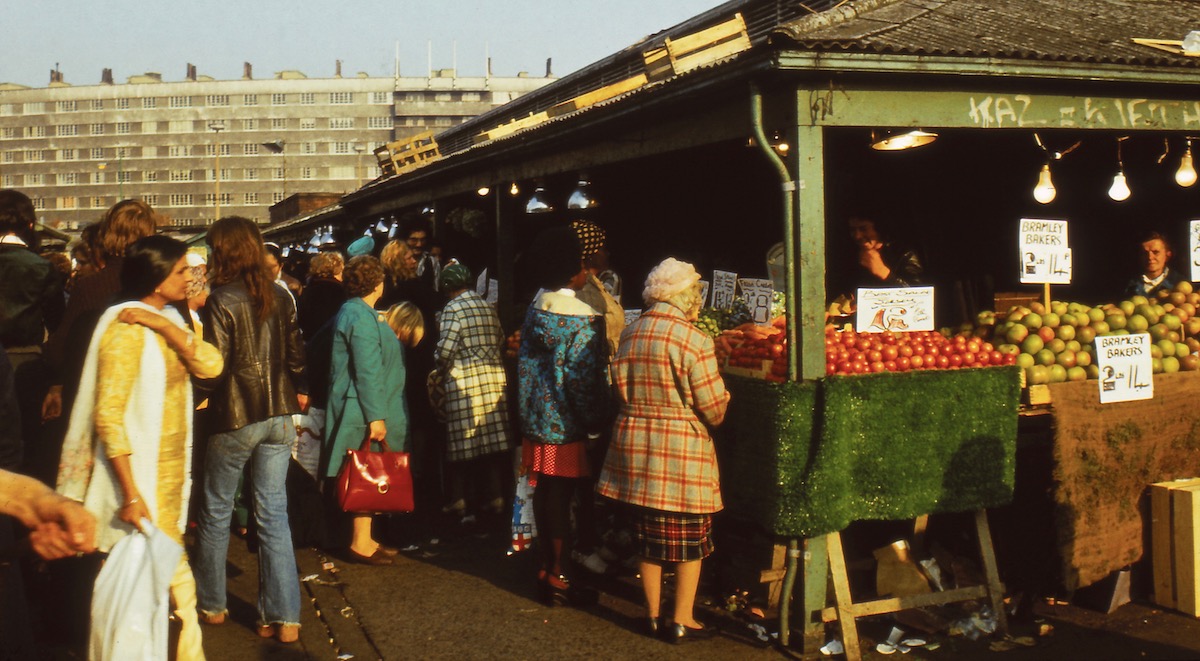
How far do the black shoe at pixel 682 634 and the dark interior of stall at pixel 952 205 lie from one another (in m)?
2.61

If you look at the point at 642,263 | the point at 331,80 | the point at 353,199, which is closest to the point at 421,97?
the point at 331,80

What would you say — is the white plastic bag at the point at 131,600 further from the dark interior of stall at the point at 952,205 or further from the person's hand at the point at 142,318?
the dark interior of stall at the point at 952,205

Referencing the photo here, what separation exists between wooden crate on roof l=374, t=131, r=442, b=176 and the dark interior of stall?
689 centimetres

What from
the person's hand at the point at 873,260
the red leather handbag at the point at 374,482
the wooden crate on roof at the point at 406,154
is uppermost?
the wooden crate on roof at the point at 406,154

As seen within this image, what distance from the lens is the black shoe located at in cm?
542

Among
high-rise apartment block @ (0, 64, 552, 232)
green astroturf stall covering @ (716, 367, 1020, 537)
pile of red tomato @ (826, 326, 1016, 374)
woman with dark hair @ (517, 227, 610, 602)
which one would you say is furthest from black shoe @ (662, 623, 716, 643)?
high-rise apartment block @ (0, 64, 552, 232)

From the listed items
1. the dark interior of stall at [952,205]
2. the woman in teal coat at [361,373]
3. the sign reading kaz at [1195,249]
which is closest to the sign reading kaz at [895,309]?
the dark interior of stall at [952,205]

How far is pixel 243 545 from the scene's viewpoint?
310 inches

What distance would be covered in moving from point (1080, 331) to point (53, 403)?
579cm

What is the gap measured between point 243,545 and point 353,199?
35.4 ft

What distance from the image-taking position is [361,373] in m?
6.66

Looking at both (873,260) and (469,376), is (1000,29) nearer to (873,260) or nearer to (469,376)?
(873,260)

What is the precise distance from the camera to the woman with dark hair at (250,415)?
5219 millimetres

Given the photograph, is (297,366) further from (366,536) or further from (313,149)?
(313,149)
